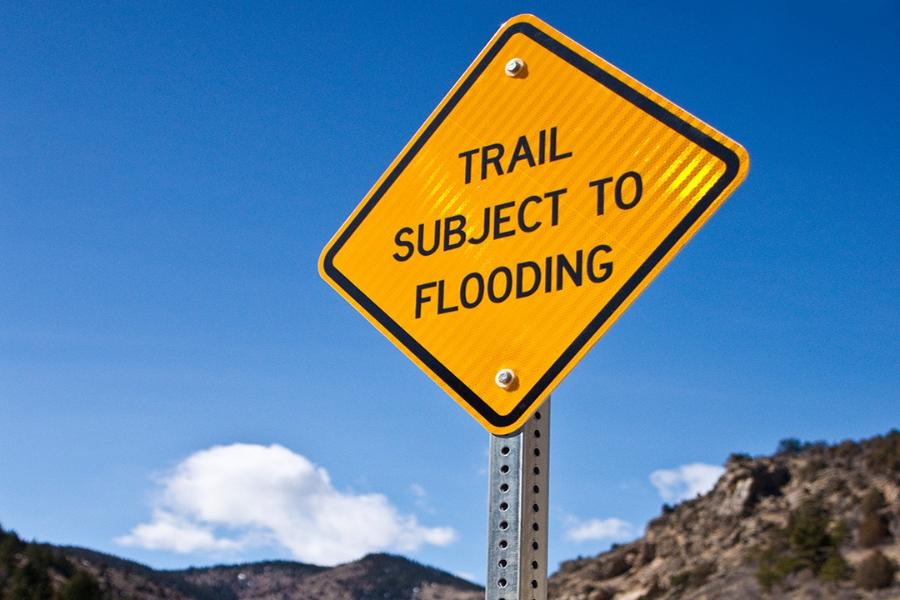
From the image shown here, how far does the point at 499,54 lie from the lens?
10.3 ft

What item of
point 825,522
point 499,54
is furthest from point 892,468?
point 499,54

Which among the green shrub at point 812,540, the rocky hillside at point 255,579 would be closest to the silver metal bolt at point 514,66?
the green shrub at point 812,540

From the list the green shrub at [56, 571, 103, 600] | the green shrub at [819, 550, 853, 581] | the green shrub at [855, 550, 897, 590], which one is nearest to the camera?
the green shrub at [855, 550, 897, 590]

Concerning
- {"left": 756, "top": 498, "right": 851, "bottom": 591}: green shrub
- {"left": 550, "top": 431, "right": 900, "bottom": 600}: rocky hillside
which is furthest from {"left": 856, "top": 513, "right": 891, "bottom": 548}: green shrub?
{"left": 756, "top": 498, "right": 851, "bottom": 591}: green shrub

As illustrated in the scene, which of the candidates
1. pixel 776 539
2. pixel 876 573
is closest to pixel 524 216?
pixel 876 573

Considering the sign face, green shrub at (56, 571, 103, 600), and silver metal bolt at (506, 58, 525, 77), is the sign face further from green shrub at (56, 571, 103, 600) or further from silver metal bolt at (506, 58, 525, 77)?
green shrub at (56, 571, 103, 600)

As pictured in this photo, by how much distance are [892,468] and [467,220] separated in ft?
170

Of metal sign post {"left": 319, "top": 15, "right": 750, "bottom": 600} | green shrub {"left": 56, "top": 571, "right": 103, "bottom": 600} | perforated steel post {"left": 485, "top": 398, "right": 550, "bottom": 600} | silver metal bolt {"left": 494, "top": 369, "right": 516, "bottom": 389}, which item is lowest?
perforated steel post {"left": 485, "top": 398, "right": 550, "bottom": 600}

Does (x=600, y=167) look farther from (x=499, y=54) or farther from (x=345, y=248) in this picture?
(x=345, y=248)

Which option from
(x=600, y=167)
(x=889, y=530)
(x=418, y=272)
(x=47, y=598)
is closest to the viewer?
(x=600, y=167)

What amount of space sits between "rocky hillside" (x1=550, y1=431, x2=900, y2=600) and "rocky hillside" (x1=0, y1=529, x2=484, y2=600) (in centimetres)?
2980

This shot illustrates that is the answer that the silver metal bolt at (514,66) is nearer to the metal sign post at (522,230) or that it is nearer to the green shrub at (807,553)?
the metal sign post at (522,230)

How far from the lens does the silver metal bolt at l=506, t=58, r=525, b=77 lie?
10.1 ft

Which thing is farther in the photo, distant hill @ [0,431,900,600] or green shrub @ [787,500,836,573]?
green shrub @ [787,500,836,573]
